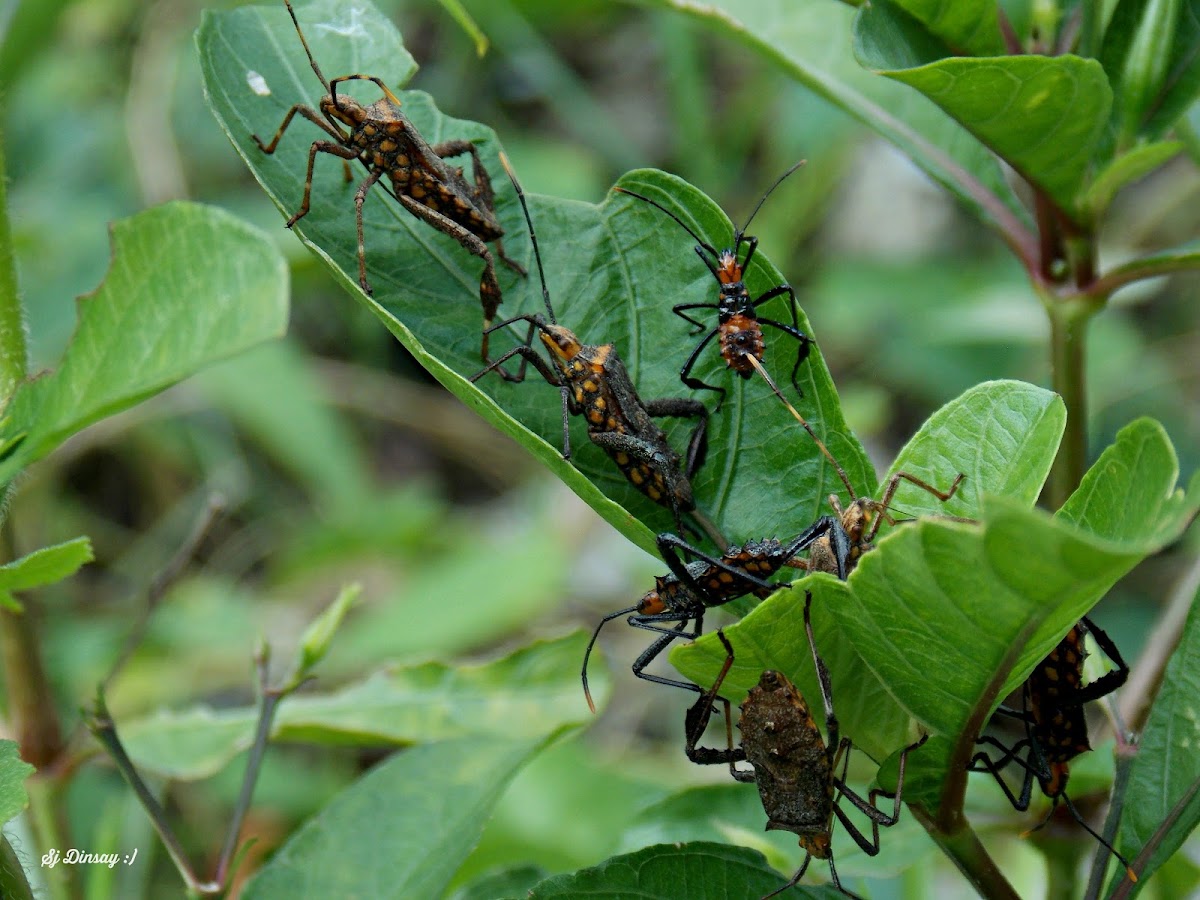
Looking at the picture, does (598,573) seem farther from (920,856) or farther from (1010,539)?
(1010,539)

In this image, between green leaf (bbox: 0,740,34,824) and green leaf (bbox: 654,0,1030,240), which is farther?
green leaf (bbox: 654,0,1030,240)

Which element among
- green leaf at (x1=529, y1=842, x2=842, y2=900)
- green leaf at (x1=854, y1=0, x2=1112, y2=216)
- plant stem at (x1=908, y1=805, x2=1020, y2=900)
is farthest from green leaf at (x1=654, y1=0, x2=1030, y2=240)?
green leaf at (x1=529, y1=842, x2=842, y2=900)

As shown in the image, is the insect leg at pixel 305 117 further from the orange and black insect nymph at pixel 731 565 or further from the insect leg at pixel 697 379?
the orange and black insect nymph at pixel 731 565

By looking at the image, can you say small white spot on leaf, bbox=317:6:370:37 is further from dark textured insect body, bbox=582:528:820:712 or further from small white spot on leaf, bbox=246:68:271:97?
dark textured insect body, bbox=582:528:820:712

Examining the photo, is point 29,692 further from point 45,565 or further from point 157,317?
point 157,317

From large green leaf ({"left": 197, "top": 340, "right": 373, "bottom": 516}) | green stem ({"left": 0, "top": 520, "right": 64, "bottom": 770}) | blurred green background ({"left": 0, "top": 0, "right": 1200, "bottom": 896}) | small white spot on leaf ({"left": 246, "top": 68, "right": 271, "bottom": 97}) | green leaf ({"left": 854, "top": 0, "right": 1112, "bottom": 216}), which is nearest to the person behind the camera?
green leaf ({"left": 854, "top": 0, "right": 1112, "bottom": 216})

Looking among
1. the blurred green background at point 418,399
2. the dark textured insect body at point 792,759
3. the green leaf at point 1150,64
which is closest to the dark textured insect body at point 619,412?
the dark textured insect body at point 792,759
